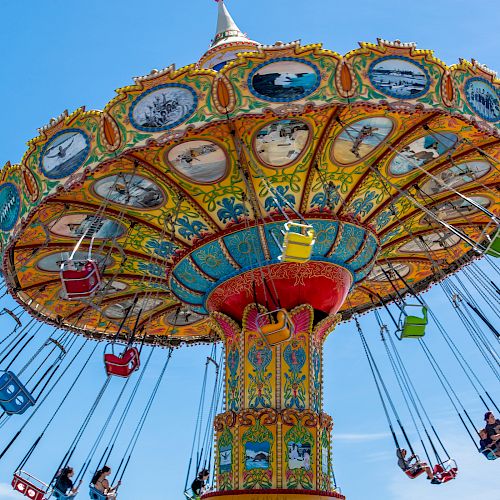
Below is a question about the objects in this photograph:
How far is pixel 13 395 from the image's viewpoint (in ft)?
42.4

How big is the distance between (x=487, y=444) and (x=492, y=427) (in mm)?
→ 313

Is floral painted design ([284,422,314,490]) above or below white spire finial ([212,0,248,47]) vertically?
below

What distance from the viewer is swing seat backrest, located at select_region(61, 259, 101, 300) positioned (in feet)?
36.3

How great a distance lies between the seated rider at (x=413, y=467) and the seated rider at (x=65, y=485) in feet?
19.2

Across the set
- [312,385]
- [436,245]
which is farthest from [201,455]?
[436,245]

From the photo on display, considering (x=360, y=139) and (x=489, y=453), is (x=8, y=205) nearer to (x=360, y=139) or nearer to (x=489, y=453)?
(x=360, y=139)


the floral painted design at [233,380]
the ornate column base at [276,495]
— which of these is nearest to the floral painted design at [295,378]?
the floral painted design at [233,380]

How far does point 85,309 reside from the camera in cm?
1730

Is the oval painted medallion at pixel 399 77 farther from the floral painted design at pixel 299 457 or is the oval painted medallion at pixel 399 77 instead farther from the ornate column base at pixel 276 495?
the ornate column base at pixel 276 495

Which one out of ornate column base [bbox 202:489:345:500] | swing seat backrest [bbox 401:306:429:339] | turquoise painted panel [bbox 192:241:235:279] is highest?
turquoise painted panel [bbox 192:241:235:279]

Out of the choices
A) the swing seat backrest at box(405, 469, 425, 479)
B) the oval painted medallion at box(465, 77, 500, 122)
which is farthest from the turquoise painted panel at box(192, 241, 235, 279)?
the swing seat backrest at box(405, 469, 425, 479)

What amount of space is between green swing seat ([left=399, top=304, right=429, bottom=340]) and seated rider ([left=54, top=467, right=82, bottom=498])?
6.10m

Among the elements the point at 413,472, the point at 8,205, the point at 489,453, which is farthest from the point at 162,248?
the point at 489,453

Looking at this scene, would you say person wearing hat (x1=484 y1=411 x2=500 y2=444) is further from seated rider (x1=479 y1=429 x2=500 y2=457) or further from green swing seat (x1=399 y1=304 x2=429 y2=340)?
green swing seat (x1=399 y1=304 x2=429 y2=340)
